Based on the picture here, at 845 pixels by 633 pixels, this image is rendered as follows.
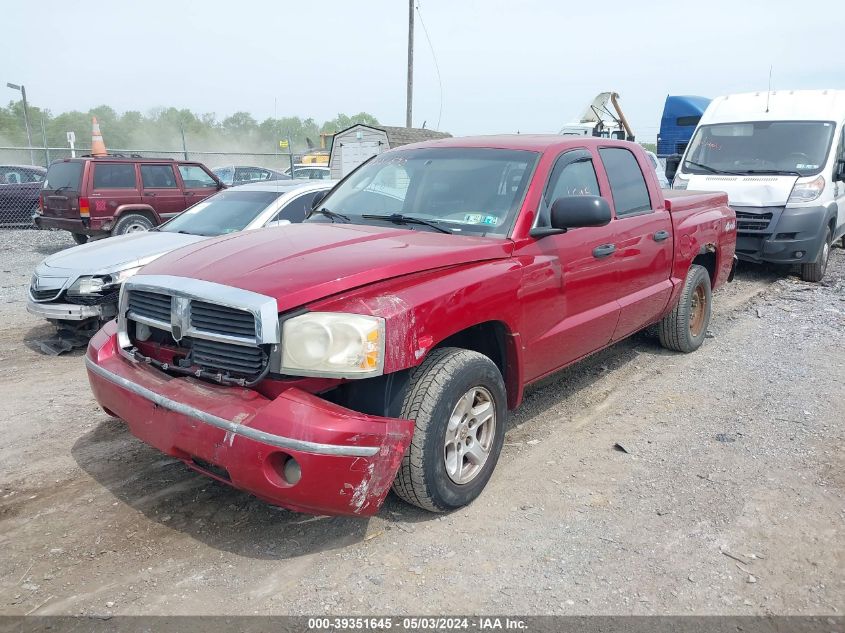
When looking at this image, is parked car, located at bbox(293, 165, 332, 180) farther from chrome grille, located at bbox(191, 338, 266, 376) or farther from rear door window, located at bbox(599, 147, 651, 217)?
chrome grille, located at bbox(191, 338, 266, 376)

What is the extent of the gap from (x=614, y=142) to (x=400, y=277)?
8.74 ft

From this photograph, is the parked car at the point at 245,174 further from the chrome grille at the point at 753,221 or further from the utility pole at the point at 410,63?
the chrome grille at the point at 753,221

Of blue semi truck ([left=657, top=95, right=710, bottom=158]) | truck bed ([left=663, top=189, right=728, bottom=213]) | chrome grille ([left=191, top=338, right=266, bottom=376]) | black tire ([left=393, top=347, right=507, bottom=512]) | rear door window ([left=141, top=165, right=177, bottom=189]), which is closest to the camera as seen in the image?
chrome grille ([left=191, top=338, right=266, bottom=376])

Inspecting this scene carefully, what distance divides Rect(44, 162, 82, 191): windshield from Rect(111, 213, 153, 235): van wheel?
860 mm

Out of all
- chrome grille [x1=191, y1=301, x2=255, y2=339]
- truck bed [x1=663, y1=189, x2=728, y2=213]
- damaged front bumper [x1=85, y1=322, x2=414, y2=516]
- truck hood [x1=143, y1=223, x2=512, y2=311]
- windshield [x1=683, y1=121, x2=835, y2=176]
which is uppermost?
windshield [x1=683, y1=121, x2=835, y2=176]

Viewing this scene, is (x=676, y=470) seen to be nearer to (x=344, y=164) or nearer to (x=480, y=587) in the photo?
(x=480, y=587)

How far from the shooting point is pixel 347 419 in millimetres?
2703

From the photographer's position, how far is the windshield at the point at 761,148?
8.89 m

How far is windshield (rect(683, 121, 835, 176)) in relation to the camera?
8891mm

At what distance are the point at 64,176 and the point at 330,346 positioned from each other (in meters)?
11.0

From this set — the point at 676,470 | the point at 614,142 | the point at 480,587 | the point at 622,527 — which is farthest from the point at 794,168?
the point at 480,587

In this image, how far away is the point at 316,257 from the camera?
3160 mm

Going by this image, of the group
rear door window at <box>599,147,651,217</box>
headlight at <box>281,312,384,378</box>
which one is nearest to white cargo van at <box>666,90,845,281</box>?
rear door window at <box>599,147,651,217</box>

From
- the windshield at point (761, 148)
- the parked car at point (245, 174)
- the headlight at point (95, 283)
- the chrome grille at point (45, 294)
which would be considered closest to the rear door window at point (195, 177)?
the chrome grille at point (45, 294)
